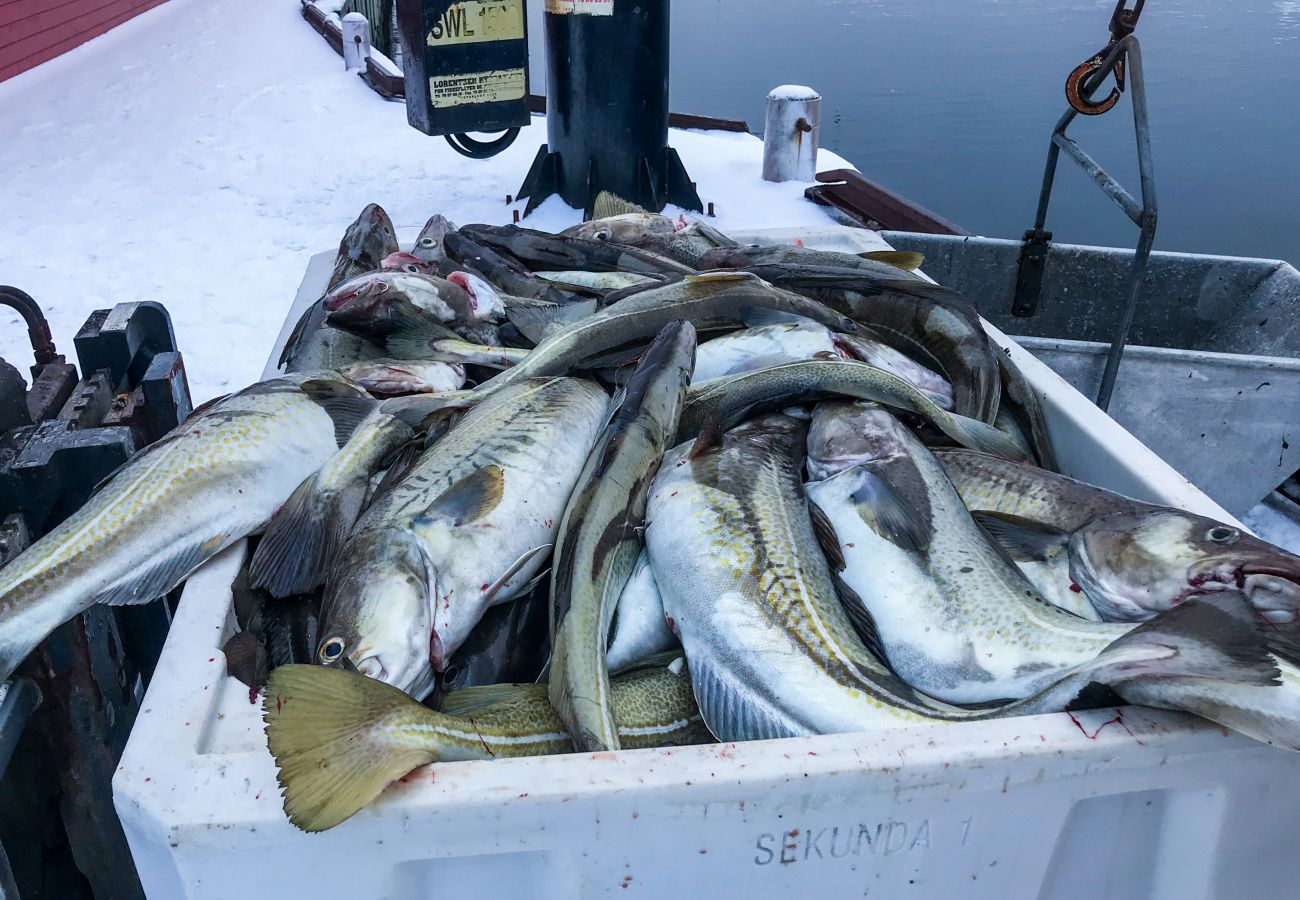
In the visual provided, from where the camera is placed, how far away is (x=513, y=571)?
187 centimetres

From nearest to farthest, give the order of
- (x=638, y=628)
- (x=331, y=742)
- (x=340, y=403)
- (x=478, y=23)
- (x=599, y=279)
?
(x=331, y=742) → (x=638, y=628) → (x=340, y=403) → (x=599, y=279) → (x=478, y=23)

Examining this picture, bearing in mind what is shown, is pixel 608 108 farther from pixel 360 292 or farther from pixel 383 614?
pixel 383 614

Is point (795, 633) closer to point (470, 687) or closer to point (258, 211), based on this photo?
point (470, 687)

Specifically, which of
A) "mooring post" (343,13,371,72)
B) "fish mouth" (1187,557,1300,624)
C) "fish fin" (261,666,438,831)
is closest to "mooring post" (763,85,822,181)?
"fish mouth" (1187,557,1300,624)

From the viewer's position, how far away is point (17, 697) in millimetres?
1827

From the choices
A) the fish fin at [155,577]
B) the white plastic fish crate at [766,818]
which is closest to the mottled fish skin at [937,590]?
the white plastic fish crate at [766,818]

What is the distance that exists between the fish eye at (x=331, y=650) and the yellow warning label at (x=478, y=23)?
17.5 ft

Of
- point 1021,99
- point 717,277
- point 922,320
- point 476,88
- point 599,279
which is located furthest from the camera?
point 1021,99

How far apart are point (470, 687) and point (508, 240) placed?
86.5 inches

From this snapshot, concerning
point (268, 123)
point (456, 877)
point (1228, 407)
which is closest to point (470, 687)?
point (456, 877)

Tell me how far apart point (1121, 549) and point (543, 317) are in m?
1.71

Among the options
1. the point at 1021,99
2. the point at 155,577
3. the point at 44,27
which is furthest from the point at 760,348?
the point at 1021,99

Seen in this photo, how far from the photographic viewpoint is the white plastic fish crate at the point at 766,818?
127 cm

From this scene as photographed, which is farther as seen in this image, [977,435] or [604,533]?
[977,435]
